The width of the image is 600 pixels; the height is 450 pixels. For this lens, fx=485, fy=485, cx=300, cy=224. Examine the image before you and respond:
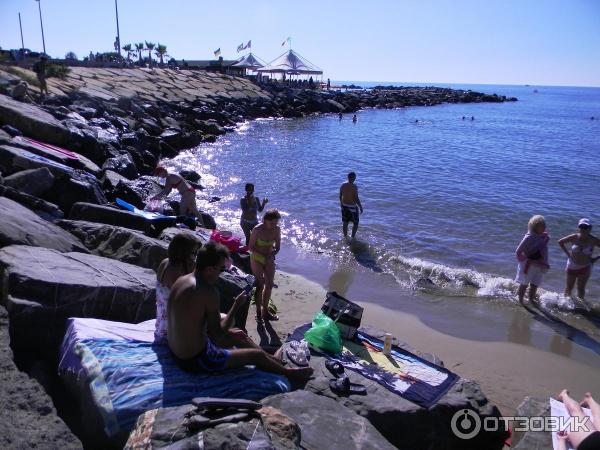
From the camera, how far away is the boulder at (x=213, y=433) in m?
2.34

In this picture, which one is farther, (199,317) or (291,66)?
(291,66)

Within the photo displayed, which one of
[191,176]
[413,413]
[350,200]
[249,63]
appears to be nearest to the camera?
[413,413]

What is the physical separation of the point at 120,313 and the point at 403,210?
10818 millimetres

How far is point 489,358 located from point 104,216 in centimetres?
593

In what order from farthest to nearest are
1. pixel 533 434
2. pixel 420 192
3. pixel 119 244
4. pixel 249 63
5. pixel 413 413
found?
pixel 249 63
pixel 420 192
pixel 119 244
pixel 413 413
pixel 533 434

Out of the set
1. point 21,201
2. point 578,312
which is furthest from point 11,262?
point 578,312

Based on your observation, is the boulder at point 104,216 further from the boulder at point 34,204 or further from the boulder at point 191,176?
the boulder at point 191,176

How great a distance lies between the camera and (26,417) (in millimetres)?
2922

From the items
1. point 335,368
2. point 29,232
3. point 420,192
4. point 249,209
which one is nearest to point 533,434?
point 335,368

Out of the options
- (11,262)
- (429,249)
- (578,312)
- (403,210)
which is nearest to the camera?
(11,262)

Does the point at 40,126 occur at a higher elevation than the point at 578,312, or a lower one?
higher

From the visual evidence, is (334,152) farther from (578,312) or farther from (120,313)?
Result: (120,313)

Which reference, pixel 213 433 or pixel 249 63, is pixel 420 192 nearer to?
pixel 213 433

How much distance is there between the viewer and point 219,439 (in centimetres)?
234
